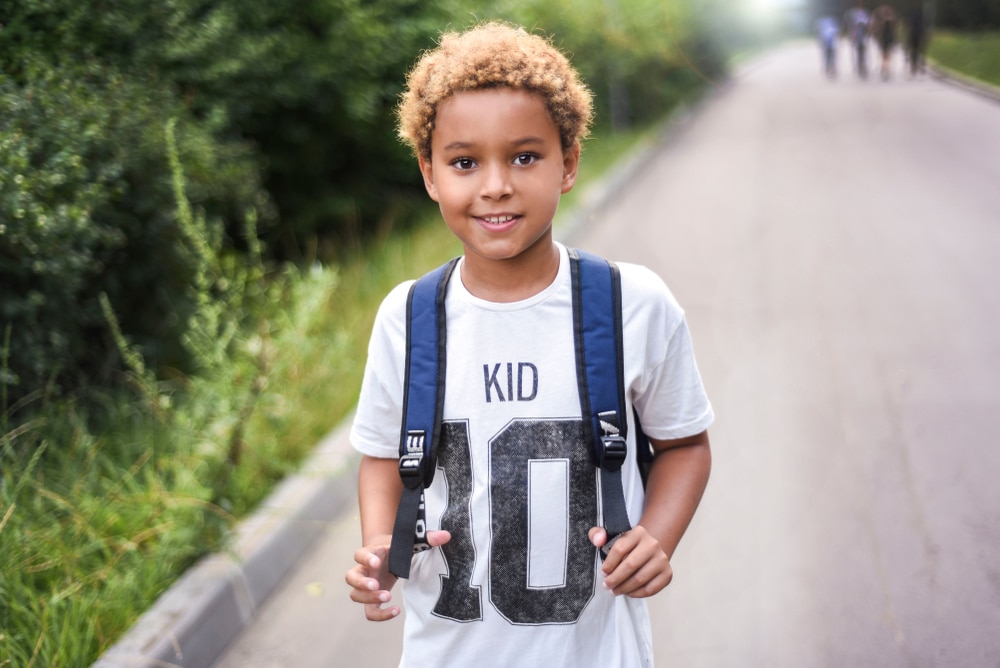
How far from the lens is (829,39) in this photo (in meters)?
3.71

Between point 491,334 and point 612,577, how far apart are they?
46cm

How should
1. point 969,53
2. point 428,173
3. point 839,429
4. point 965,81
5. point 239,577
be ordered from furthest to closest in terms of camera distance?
1. point 839,429
2. point 965,81
3. point 239,577
4. point 969,53
5. point 428,173

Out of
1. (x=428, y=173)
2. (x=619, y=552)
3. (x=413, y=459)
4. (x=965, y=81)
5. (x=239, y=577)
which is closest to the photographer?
(x=619, y=552)

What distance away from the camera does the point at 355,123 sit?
7602 mm

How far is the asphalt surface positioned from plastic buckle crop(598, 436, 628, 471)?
1791 millimetres

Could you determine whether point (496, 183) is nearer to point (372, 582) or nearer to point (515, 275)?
point (515, 275)

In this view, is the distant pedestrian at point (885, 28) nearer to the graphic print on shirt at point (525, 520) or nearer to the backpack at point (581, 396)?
the backpack at point (581, 396)

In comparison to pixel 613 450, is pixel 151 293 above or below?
below

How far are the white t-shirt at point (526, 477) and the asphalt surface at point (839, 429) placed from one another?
1.61 m

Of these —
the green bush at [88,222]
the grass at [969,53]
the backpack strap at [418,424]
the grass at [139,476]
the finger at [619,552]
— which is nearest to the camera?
the finger at [619,552]

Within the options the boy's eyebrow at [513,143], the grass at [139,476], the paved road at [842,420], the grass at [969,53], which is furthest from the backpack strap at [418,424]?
the grass at [969,53]

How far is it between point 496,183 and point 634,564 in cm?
66

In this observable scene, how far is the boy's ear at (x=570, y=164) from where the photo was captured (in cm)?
167

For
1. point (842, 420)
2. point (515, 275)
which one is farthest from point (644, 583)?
point (842, 420)
